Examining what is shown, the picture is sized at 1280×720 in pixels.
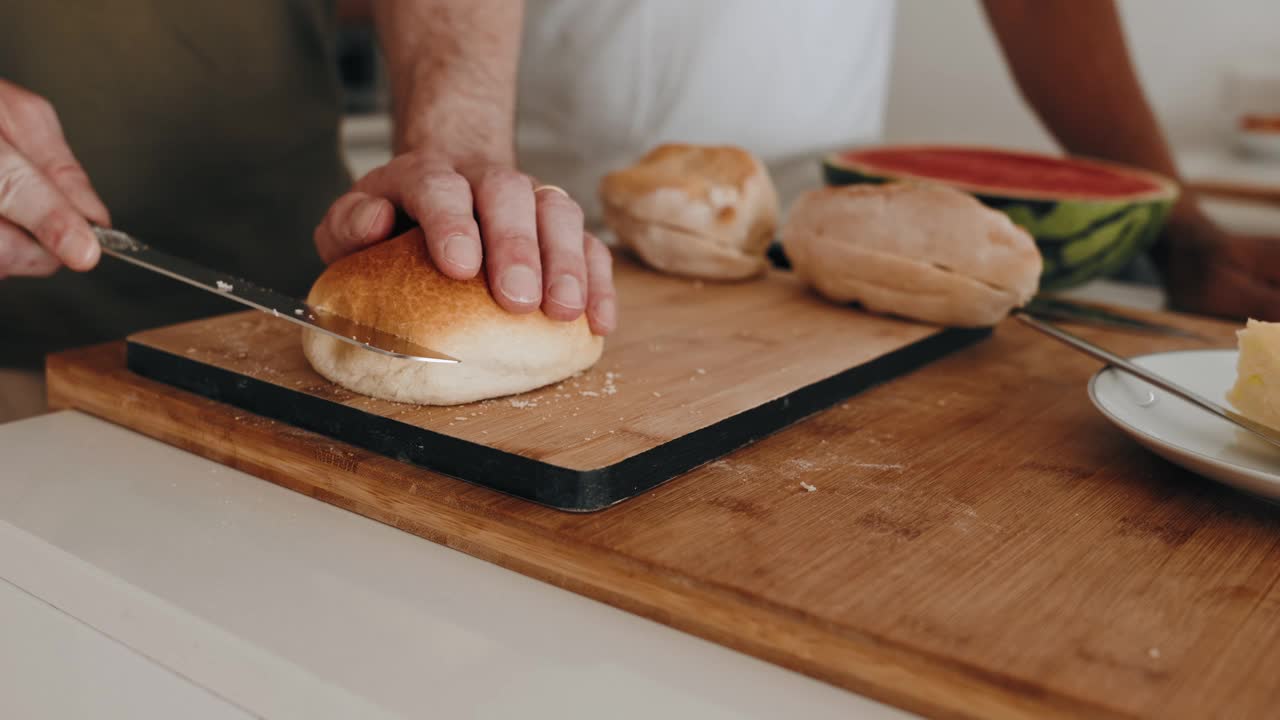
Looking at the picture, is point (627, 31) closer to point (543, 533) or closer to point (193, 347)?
point (193, 347)

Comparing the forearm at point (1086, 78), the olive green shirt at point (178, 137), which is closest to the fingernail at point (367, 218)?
the olive green shirt at point (178, 137)

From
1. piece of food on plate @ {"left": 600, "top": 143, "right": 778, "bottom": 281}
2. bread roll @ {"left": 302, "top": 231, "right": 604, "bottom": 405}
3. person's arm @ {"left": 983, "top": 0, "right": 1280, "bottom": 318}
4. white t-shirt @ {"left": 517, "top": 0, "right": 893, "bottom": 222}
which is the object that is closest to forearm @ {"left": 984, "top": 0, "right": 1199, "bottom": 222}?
person's arm @ {"left": 983, "top": 0, "right": 1280, "bottom": 318}

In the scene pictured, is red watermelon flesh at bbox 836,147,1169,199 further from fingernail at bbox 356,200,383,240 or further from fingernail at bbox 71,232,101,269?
fingernail at bbox 71,232,101,269

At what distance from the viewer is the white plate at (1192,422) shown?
2.34 feet

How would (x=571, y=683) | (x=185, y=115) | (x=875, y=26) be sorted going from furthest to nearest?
(x=875, y=26)
(x=185, y=115)
(x=571, y=683)

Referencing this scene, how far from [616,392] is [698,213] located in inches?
19.3

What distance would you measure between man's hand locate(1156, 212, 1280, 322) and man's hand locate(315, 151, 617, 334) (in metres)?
0.99

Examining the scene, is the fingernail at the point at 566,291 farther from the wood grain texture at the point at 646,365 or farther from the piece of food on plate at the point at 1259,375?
the piece of food on plate at the point at 1259,375

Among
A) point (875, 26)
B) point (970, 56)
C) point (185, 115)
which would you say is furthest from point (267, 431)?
point (970, 56)

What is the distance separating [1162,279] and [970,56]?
10.6ft

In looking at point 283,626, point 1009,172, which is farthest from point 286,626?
point 1009,172

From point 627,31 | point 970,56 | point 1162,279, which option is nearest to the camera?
point 1162,279

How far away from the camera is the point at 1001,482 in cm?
79

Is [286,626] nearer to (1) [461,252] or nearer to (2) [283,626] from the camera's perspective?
(2) [283,626]
